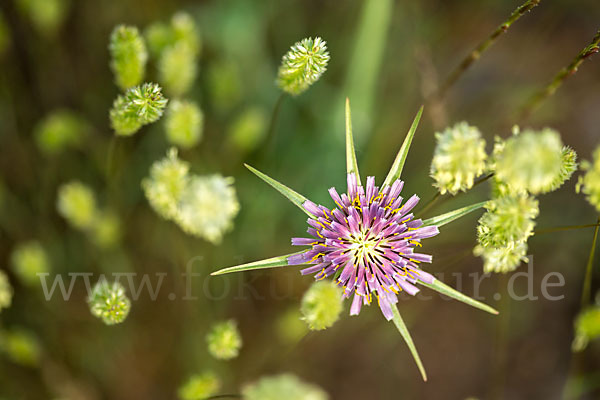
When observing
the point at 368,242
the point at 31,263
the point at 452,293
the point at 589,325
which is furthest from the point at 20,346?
the point at 589,325

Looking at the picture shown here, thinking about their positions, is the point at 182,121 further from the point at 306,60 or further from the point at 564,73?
the point at 564,73

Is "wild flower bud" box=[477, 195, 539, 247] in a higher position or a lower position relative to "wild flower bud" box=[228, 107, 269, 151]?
lower

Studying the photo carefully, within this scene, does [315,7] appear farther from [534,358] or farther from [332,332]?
[534,358]

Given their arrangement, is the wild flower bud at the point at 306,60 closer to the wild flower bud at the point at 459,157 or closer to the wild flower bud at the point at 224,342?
the wild flower bud at the point at 459,157

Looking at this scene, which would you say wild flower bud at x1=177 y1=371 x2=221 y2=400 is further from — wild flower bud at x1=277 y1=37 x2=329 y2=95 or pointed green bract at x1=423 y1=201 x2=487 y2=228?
wild flower bud at x1=277 y1=37 x2=329 y2=95

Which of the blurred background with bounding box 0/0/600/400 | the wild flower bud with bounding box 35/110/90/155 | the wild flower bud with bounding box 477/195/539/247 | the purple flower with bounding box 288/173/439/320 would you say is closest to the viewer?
the wild flower bud with bounding box 477/195/539/247

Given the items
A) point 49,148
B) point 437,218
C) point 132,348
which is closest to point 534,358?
point 437,218

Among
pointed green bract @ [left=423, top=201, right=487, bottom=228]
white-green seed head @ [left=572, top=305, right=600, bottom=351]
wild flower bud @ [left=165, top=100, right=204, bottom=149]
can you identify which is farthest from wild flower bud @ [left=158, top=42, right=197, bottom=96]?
white-green seed head @ [left=572, top=305, right=600, bottom=351]
